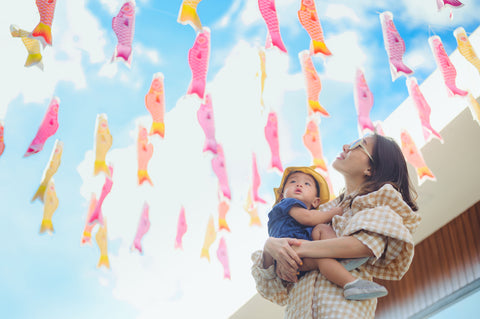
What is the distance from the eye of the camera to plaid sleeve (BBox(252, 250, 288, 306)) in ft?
5.16

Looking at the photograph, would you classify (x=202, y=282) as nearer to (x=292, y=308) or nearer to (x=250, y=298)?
(x=250, y=298)

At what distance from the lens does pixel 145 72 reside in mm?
4410

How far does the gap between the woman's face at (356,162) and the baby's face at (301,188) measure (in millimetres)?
120

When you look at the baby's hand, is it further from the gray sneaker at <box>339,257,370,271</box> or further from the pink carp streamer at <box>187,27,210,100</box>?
the pink carp streamer at <box>187,27,210,100</box>

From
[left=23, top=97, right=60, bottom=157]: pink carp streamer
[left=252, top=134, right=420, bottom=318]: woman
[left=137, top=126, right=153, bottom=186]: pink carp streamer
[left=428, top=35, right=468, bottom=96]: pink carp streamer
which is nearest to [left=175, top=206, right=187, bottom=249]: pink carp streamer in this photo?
[left=137, top=126, right=153, bottom=186]: pink carp streamer

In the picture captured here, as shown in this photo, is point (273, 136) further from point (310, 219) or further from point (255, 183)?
point (310, 219)

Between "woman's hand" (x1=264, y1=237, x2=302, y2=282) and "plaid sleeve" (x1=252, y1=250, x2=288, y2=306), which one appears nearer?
"woman's hand" (x1=264, y1=237, x2=302, y2=282)

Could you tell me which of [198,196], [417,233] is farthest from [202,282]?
[417,233]

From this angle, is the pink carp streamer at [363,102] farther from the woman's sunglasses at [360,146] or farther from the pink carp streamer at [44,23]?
the pink carp streamer at [44,23]

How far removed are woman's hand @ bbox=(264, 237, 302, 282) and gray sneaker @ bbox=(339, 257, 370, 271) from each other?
11 cm

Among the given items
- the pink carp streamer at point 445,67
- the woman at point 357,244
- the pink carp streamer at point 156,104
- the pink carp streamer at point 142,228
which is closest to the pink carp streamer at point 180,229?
the pink carp streamer at point 142,228

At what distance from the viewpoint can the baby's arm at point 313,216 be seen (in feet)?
5.14

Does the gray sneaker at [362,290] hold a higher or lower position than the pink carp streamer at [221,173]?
higher

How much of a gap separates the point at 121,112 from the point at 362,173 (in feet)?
11.4
